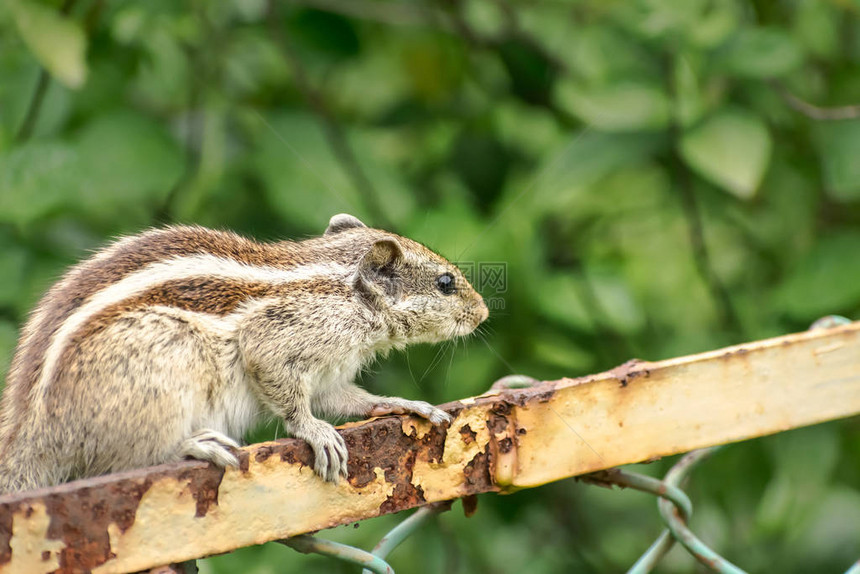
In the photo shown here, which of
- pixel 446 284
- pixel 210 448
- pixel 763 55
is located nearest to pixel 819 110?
pixel 763 55

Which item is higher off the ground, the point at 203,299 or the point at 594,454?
the point at 203,299

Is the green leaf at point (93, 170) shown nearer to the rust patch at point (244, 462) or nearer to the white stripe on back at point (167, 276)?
the white stripe on back at point (167, 276)

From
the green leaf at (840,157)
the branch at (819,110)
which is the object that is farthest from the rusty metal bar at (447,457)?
the branch at (819,110)

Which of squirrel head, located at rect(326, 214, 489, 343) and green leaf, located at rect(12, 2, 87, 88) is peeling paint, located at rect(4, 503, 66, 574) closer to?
squirrel head, located at rect(326, 214, 489, 343)

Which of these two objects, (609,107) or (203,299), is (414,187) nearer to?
(609,107)

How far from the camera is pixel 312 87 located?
8.07 ft

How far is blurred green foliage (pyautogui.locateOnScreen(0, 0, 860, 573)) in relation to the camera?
1950 millimetres

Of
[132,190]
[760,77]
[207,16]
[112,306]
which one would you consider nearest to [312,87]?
[207,16]

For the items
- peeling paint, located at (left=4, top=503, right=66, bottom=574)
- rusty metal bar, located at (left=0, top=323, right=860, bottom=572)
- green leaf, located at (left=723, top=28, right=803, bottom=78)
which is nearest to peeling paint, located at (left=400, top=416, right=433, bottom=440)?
rusty metal bar, located at (left=0, top=323, right=860, bottom=572)

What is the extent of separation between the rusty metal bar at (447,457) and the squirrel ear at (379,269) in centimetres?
51

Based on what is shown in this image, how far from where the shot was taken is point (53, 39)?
1771 millimetres

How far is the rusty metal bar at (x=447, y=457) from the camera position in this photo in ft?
2.88

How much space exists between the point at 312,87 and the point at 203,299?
122 cm

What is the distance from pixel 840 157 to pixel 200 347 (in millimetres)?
1532
